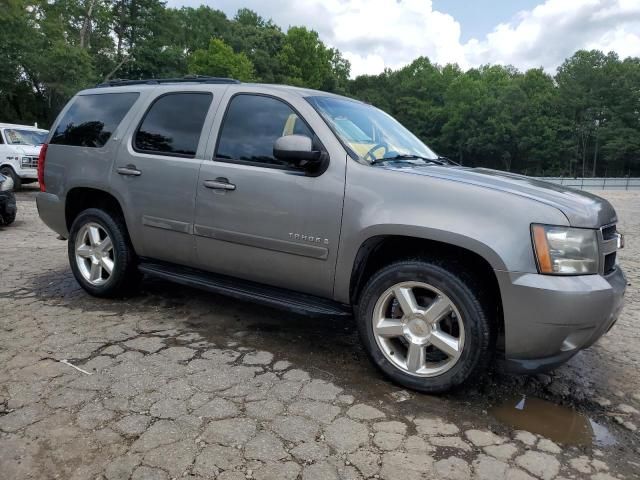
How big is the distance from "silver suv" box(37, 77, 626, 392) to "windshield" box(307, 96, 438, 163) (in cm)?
2

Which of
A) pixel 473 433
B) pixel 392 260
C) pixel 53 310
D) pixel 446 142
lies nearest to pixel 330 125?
pixel 392 260

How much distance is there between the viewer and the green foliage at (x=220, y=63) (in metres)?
45.1

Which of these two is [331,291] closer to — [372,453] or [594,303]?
[372,453]

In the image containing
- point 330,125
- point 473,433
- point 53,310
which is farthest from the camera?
point 53,310

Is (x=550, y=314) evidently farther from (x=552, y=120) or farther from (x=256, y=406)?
(x=552, y=120)

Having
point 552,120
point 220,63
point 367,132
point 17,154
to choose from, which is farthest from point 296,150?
point 552,120

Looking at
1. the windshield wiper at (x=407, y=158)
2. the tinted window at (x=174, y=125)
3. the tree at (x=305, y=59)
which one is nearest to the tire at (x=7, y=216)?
the tinted window at (x=174, y=125)

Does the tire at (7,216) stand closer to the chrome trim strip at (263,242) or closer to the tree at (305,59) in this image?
the chrome trim strip at (263,242)

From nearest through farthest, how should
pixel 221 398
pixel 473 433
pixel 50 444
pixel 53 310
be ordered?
1. pixel 50 444
2. pixel 473 433
3. pixel 221 398
4. pixel 53 310

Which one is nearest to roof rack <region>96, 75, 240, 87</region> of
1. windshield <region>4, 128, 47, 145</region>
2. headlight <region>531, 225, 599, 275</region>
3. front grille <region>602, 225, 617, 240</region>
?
headlight <region>531, 225, 599, 275</region>

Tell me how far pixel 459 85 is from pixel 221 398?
73055 mm

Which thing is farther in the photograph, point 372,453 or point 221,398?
point 221,398

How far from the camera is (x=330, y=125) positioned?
10.7ft

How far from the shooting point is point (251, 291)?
3.47 meters
